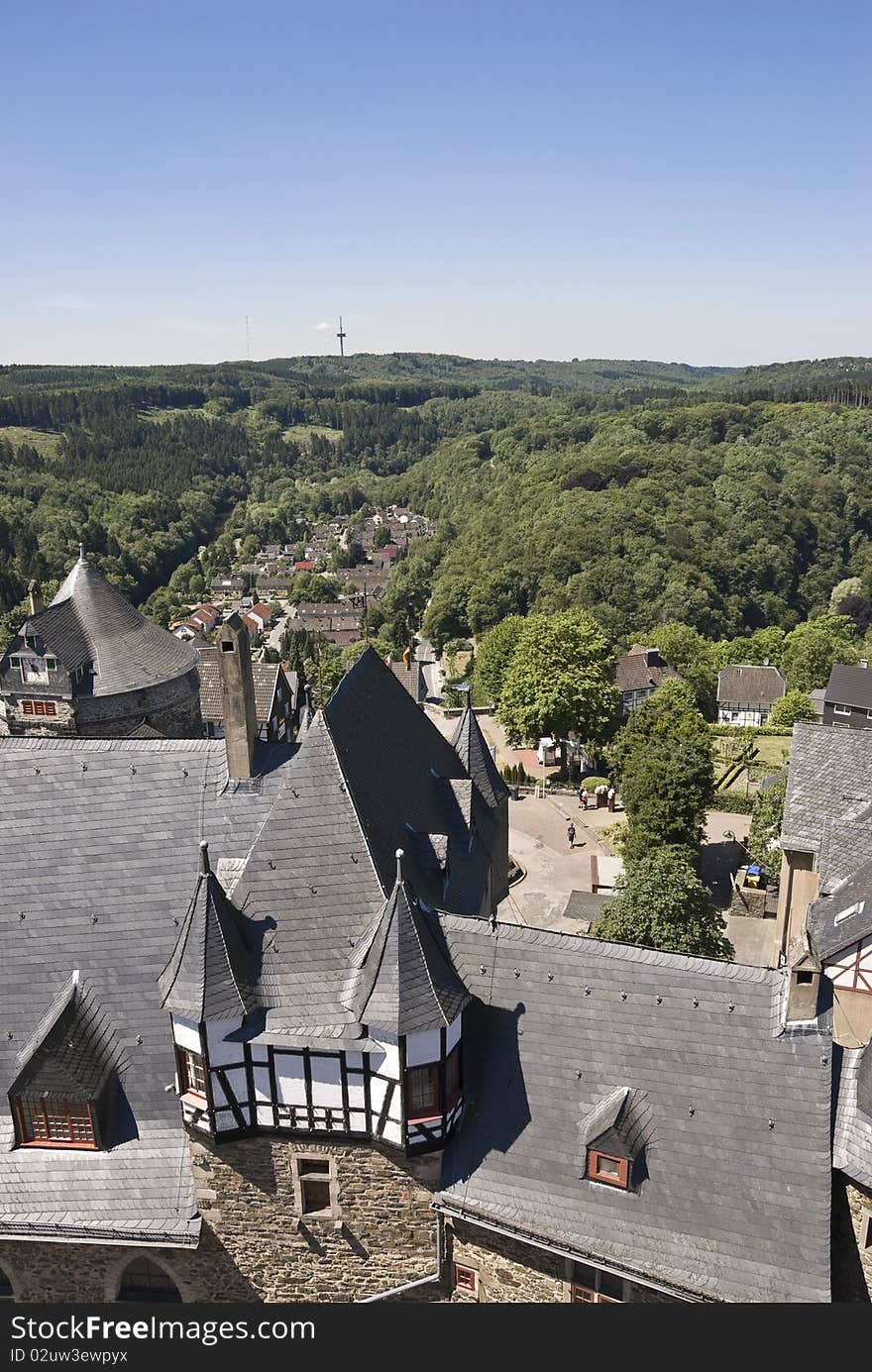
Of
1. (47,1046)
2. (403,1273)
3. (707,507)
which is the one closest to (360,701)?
(47,1046)

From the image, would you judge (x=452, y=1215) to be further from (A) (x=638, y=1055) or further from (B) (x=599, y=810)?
(B) (x=599, y=810)

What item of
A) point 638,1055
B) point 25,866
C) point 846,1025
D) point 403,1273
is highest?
point 25,866

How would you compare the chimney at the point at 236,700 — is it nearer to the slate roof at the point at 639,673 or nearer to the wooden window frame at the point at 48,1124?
the wooden window frame at the point at 48,1124

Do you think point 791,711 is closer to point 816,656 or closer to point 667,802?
point 816,656

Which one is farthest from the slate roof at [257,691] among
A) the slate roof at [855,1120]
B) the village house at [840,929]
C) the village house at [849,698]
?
the village house at [849,698]

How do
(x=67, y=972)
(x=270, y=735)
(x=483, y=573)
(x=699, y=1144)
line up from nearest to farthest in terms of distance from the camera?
(x=699, y=1144)
(x=67, y=972)
(x=270, y=735)
(x=483, y=573)
